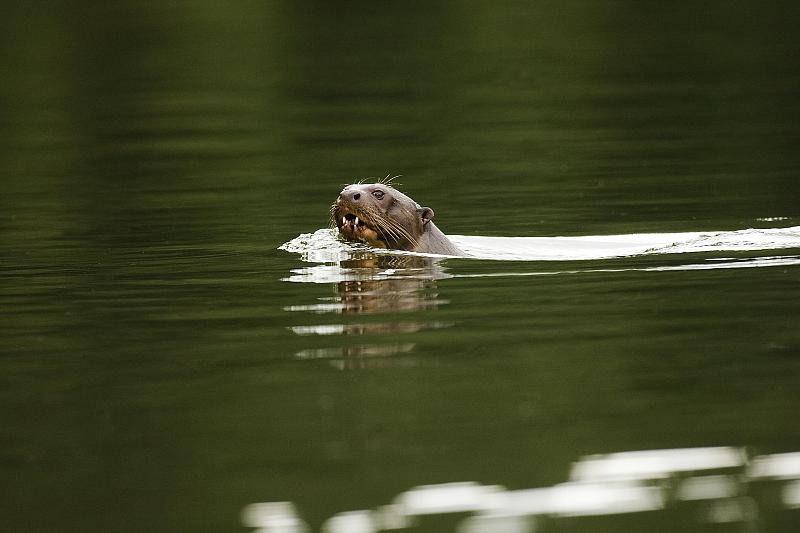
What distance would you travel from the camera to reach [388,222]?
14.8 metres

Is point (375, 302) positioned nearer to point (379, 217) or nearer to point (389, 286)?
point (389, 286)

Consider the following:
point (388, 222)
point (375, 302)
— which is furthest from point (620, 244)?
point (375, 302)

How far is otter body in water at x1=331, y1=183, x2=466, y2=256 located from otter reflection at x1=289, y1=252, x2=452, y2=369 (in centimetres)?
24

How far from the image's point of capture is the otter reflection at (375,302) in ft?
32.7

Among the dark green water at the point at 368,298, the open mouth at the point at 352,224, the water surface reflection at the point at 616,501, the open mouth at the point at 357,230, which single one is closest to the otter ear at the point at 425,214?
the open mouth at the point at 357,230

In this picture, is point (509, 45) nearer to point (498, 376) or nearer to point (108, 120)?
point (108, 120)

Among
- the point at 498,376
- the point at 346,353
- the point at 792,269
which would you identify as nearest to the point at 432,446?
the point at 498,376

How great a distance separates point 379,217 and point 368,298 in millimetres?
2589

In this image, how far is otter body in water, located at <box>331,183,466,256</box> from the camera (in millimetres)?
14562

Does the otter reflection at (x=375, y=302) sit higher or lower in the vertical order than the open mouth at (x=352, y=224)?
lower

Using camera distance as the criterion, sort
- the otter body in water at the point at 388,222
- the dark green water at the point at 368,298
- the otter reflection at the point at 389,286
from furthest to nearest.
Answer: the otter body in water at the point at 388,222 → the otter reflection at the point at 389,286 → the dark green water at the point at 368,298

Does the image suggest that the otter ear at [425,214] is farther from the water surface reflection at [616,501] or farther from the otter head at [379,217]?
the water surface reflection at [616,501]

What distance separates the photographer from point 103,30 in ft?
163

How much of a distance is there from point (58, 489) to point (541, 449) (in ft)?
7.14
